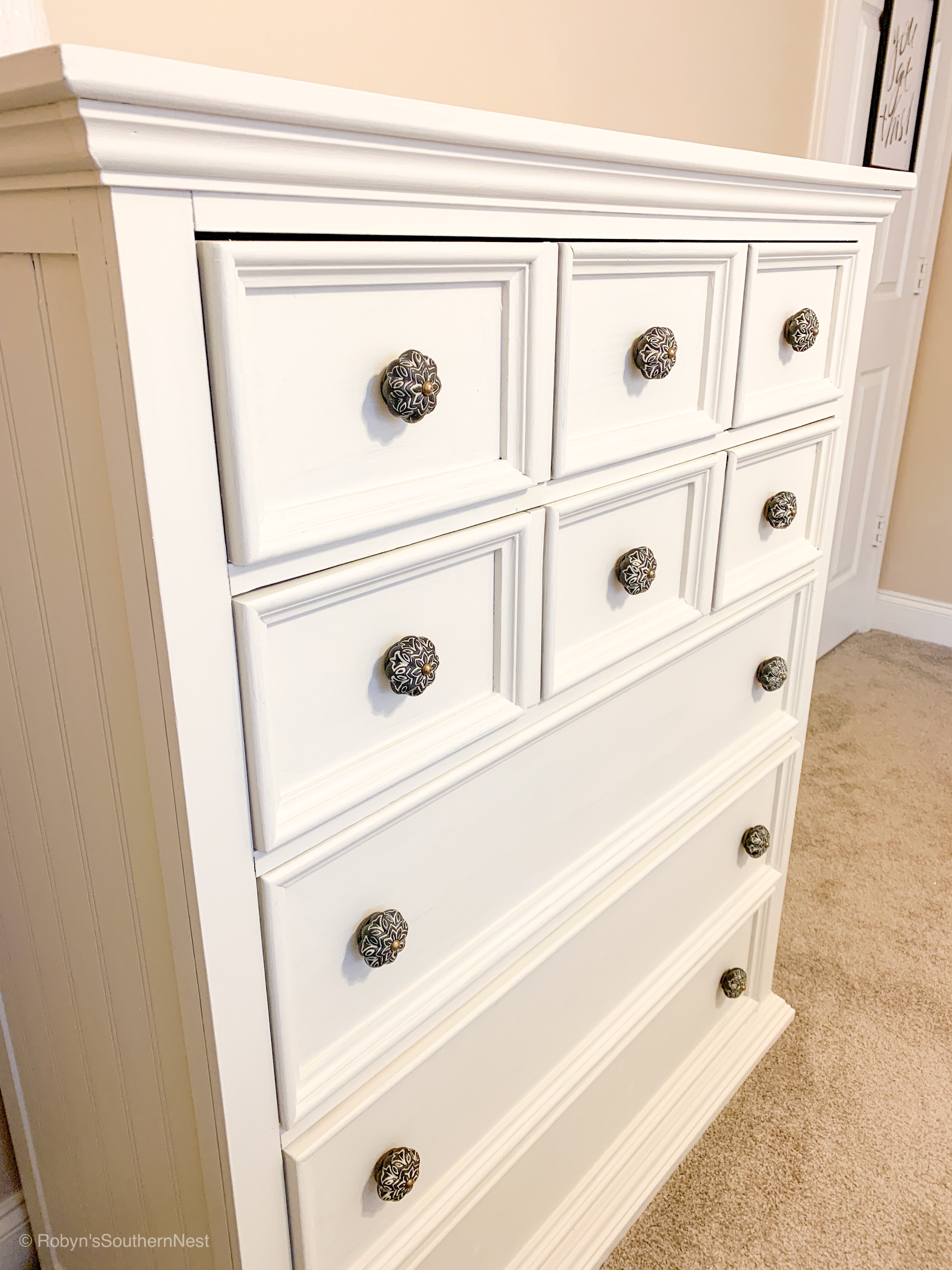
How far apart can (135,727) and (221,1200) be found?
1.25 ft

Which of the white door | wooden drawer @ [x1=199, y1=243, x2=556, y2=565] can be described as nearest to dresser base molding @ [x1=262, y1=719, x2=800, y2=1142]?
wooden drawer @ [x1=199, y1=243, x2=556, y2=565]

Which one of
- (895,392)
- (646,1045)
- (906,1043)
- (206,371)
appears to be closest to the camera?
(206,371)

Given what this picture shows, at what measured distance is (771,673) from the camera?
117cm

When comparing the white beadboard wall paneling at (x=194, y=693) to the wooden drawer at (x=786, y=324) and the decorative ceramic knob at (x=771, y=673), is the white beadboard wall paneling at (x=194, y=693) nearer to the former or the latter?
the wooden drawer at (x=786, y=324)

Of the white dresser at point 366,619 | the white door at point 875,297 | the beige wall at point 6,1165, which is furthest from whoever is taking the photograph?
the white door at point 875,297

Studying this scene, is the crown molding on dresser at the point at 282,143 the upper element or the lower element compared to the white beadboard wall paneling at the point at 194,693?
upper

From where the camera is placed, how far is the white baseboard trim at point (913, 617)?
2939 mm

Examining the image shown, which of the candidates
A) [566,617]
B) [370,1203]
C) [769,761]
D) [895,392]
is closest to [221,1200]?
[370,1203]

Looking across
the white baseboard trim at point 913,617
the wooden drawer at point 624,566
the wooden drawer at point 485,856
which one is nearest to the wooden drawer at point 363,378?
the wooden drawer at point 624,566

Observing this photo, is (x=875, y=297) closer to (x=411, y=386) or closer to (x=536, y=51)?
(x=536, y=51)

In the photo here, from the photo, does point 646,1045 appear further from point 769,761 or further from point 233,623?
point 233,623

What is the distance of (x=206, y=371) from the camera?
507 millimetres

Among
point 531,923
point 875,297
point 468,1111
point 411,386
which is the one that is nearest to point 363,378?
point 411,386

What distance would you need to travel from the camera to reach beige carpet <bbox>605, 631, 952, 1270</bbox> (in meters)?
1.19
